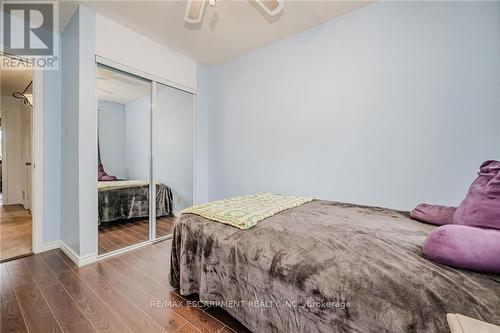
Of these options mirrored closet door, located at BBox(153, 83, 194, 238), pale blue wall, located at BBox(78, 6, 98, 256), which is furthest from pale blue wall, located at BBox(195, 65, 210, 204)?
pale blue wall, located at BBox(78, 6, 98, 256)

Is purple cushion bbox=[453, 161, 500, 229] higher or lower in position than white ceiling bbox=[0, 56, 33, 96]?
lower

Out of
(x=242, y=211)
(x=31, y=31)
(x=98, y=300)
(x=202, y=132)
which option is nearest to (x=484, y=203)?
(x=242, y=211)

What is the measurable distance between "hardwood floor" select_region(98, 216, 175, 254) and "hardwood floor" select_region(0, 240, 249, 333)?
1.07 ft

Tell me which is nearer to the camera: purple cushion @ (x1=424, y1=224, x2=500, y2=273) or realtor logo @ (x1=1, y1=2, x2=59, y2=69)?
purple cushion @ (x1=424, y1=224, x2=500, y2=273)

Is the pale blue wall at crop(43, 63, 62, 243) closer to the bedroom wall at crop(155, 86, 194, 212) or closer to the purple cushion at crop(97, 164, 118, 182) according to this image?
the purple cushion at crop(97, 164, 118, 182)

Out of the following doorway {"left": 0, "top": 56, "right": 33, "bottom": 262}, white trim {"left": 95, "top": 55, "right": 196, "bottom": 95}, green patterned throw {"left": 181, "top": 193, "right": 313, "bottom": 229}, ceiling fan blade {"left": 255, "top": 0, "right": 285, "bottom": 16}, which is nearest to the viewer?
green patterned throw {"left": 181, "top": 193, "right": 313, "bottom": 229}

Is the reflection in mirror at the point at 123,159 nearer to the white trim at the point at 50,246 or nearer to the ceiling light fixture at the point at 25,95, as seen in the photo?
the white trim at the point at 50,246

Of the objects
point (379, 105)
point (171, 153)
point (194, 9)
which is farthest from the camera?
point (171, 153)

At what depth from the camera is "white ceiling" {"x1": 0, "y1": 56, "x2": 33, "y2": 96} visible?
3277mm

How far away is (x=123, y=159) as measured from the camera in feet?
9.30

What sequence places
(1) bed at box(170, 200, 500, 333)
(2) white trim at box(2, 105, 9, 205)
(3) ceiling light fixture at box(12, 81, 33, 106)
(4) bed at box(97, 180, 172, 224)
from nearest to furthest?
1. (1) bed at box(170, 200, 500, 333)
2. (4) bed at box(97, 180, 172, 224)
3. (3) ceiling light fixture at box(12, 81, 33, 106)
4. (2) white trim at box(2, 105, 9, 205)

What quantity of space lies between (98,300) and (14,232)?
8.35 ft

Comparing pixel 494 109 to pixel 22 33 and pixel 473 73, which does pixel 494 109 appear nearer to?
pixel 473 73

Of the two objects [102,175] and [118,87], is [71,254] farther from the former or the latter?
[118,87]
